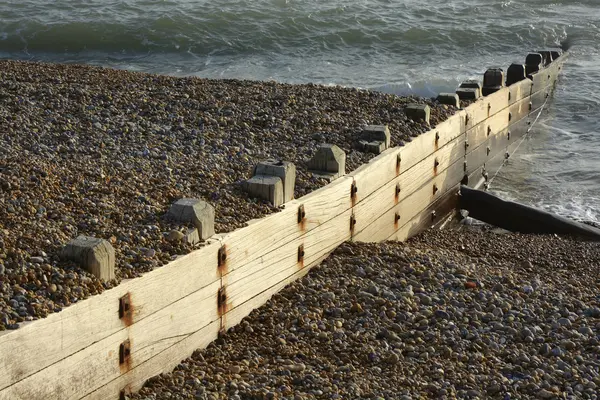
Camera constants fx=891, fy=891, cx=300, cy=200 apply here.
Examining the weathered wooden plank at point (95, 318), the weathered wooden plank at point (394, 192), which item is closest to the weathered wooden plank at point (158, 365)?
the weathered wooden plank at point (95, 318)

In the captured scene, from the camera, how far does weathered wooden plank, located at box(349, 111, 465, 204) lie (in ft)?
23.8

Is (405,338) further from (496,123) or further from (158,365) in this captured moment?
(496,123)

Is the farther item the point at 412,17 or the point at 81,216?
the point at 412,17

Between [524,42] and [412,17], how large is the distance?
3.15 meters

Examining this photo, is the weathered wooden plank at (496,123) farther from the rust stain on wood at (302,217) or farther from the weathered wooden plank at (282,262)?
the rust stain on wood at (302,217)

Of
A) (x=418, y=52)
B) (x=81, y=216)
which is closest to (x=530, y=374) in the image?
(x=81, y=216)

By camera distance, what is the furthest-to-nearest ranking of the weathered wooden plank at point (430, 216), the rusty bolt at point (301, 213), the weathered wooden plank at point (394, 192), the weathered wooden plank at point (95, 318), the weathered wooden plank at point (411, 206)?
the weathered wooden plank at point (430, 216) < the weathered wooden plank at point (411, 206) < the weathered wooden plank at point (394, 192) < the rusty bolt at point (301, 213) < the weathered wooden plank at point (95, 318)

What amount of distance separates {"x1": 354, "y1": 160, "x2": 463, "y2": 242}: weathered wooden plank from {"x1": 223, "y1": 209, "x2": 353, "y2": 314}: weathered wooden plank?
1.49 ft

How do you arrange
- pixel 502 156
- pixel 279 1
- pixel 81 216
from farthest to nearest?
pixel 279 1, pixel 502 156, pixel 81 216

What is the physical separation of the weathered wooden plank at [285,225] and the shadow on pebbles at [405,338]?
357 millimetres

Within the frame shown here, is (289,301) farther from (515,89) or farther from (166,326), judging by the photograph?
(515,89)

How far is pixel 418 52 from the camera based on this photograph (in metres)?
21.2

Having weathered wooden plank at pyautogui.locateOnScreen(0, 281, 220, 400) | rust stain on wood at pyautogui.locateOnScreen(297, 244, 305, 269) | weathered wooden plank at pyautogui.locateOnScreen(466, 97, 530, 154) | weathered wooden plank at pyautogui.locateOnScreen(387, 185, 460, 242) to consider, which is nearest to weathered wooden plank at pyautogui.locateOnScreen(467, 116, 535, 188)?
weathered wooden plank at pyautogui.locateOnScreen(466, 97, 530, 154)

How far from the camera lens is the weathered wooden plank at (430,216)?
8477 millimetres
